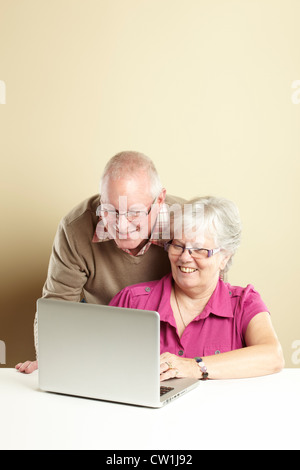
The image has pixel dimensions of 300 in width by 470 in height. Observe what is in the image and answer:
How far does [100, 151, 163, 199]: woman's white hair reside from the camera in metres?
2.14

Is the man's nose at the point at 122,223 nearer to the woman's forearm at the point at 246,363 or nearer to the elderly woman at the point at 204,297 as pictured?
the elderly woman at the point at 204,297

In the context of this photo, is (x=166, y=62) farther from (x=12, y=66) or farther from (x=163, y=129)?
(x=12, y=66)

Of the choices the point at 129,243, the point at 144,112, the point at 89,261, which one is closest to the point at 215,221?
the point at 129,243

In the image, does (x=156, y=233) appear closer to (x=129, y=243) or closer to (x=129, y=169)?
(x=129, y=243)

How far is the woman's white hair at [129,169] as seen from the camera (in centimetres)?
214

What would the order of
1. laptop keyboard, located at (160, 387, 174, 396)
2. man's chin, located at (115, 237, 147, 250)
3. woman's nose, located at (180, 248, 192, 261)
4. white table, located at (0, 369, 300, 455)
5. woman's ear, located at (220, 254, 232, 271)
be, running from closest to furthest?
white table, located at (0, 369, 300, 455)
laptop keyboard, located at (160, 387, 174, 396)
woman's nose, located at (180, 248, 192, 261)
woman's ear, located at (220, 254, 232, 271)
man's chin, located at (115, 237, 147, 250)

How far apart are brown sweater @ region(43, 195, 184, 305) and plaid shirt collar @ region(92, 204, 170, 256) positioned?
0.11ft

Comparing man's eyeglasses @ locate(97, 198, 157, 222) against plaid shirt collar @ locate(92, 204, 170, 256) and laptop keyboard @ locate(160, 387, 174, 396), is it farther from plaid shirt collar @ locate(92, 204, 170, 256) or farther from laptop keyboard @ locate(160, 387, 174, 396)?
laptop keyboard @ locate(160, 387, 174, 396)

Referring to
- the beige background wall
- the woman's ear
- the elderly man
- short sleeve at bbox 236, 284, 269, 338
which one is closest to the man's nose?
the elderly man

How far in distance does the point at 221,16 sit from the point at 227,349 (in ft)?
6.62

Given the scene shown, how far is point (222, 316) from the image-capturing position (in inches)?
83.0

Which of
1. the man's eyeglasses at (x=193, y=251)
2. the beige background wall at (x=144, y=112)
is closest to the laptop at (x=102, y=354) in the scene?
the man's eyeglasses at (x=193, y=251)

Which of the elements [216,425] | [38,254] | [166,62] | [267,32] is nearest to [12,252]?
[38,254]
